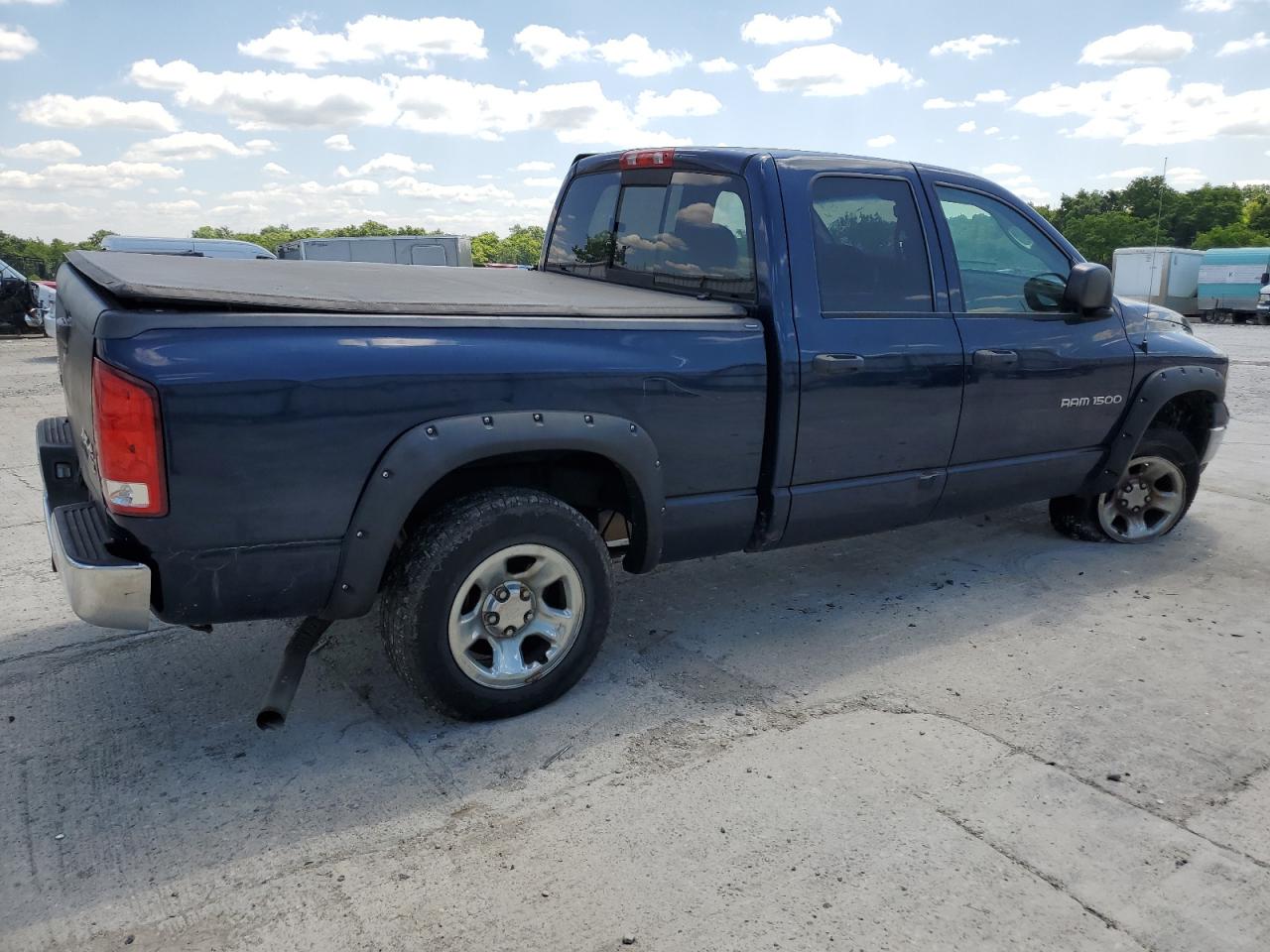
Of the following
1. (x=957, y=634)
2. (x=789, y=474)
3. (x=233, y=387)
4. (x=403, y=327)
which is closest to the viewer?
(x=233, y=387)

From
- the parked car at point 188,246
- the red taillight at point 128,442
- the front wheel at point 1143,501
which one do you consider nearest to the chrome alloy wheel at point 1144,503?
the front wheel at point 1143,501

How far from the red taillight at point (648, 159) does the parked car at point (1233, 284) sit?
3003 cm

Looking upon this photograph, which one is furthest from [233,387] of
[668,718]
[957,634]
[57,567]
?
[957,634]

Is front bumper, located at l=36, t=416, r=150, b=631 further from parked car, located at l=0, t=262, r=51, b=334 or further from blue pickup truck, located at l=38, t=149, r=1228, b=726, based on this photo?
parked car, located at l=0, t=262, r=51, b=334

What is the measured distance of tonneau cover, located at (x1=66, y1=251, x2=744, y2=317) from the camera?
106 inches

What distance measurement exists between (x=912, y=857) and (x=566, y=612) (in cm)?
136

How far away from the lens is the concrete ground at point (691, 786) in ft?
A: 7.84

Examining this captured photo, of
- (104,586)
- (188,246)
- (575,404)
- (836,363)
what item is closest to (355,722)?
(104,586)

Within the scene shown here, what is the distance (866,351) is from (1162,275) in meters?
33.4

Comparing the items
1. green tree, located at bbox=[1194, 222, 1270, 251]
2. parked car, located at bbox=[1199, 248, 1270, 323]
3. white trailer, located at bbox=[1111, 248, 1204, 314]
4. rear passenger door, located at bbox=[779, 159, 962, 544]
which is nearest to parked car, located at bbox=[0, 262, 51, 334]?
rear passenger door, located at bbox=[779, 159, 962, 544]

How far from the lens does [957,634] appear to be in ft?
13.6

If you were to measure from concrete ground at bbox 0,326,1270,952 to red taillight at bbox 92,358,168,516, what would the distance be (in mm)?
943

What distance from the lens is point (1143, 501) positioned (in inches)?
214

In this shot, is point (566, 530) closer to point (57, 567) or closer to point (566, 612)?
point (566, 612)
